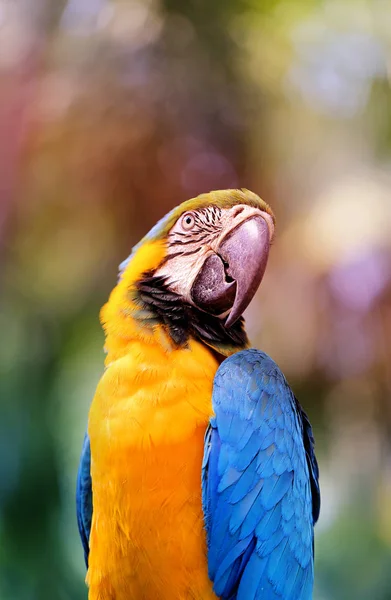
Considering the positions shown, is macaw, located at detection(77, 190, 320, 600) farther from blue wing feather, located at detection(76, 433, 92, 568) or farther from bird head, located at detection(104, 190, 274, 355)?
blue wing feather, located at detection(76, 433, 92, 568)

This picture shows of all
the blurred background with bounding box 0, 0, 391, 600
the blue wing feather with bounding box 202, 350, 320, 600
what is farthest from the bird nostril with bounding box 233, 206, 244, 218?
the blurred background with bounding box 0, 0, 391, 600

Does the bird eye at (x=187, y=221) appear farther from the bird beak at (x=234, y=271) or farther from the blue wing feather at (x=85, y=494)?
the blue wing feather at (x=85, y=494)

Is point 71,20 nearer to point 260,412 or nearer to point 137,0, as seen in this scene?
point 137,0

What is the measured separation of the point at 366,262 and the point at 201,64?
0.71 metres

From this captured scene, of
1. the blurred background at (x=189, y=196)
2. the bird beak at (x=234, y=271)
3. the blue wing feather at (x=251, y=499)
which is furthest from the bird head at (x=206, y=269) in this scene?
the blurred background at (x=189, y=196)

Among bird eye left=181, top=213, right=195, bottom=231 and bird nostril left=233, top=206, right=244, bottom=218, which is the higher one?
bird nostril left=233, top=206, right=244, bottom=218

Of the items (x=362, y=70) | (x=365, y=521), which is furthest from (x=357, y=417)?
(x=362, y=70)

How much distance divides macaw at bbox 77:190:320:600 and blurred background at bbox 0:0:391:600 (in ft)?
1.61

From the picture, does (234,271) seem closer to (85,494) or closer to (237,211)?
(237,211)

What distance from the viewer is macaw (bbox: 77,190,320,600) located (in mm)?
907

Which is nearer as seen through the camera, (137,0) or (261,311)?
(261,311)

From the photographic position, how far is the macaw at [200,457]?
907 millimetres

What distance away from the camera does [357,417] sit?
159cm

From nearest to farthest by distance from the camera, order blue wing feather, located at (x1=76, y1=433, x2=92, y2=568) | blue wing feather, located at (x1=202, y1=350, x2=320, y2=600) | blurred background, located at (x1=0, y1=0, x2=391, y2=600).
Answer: blue wing feather, located at (x1=202, y1=350, x2=320, y2=600) < blue wing feather, located at (x1=76, y1=433, x2=92, y2=568) < blurred background, located at (x1=0, y1=0, x2=391, y2=600)
